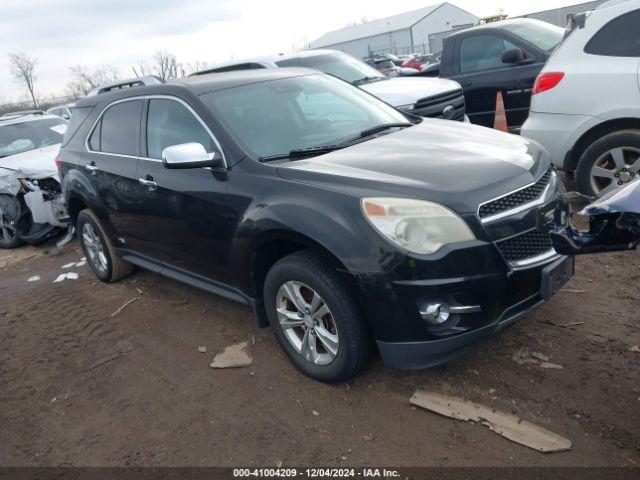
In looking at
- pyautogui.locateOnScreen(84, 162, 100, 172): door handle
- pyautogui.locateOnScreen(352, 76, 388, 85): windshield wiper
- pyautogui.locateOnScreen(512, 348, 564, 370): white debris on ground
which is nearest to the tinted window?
pyautogui.locateOnScreen(84, 162, 100, 172): door handle

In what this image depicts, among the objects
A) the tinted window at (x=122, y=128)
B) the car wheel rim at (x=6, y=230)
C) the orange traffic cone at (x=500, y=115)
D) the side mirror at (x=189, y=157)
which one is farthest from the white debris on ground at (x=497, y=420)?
the car wheel rim at (x=6, y=230)

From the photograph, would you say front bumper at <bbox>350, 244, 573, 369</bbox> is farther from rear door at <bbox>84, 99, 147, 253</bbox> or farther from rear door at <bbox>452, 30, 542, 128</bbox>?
rear door at <bbox>452, 30, 542, 128</bbox>

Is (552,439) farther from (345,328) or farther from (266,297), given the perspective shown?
(266,297)

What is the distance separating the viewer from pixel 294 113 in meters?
3.88

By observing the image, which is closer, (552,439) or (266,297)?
(552,439)

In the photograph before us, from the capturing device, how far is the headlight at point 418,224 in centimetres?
269

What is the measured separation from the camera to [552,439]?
261 cm

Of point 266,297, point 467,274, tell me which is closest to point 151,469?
point 266,297

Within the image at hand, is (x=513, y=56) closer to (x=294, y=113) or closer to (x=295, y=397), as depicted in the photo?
(x=294, y=113)

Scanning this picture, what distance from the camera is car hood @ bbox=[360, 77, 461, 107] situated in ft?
23.0

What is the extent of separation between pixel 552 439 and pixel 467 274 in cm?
87

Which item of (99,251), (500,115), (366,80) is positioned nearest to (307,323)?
(99,251)

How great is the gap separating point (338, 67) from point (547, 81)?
3805 millimetres

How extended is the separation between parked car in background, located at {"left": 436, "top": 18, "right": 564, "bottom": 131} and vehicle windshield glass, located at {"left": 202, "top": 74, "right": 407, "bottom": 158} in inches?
156
